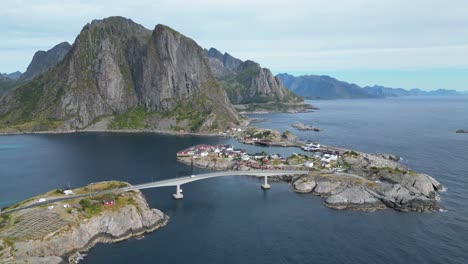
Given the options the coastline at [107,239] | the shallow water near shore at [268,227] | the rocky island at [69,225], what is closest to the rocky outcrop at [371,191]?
the shallow water near shore at [268,227]

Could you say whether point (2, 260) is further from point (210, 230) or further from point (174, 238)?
point (210, 230)

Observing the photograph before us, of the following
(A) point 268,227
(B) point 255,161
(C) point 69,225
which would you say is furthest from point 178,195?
(B) point 255,161

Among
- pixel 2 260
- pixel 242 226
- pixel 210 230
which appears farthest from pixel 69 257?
pixel 242 226

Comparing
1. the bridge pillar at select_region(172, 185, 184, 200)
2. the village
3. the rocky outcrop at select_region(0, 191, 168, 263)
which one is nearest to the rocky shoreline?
the village

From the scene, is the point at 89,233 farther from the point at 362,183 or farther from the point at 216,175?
the point at 362,183

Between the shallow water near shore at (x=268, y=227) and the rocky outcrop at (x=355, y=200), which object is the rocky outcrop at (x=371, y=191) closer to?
the rocky outcrop at (x=355, y=200)

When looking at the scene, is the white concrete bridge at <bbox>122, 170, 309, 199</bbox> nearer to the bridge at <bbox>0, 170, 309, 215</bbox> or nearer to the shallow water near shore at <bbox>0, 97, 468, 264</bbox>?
the bridge at <bbox>0, 170, 309, 215</bbox>
